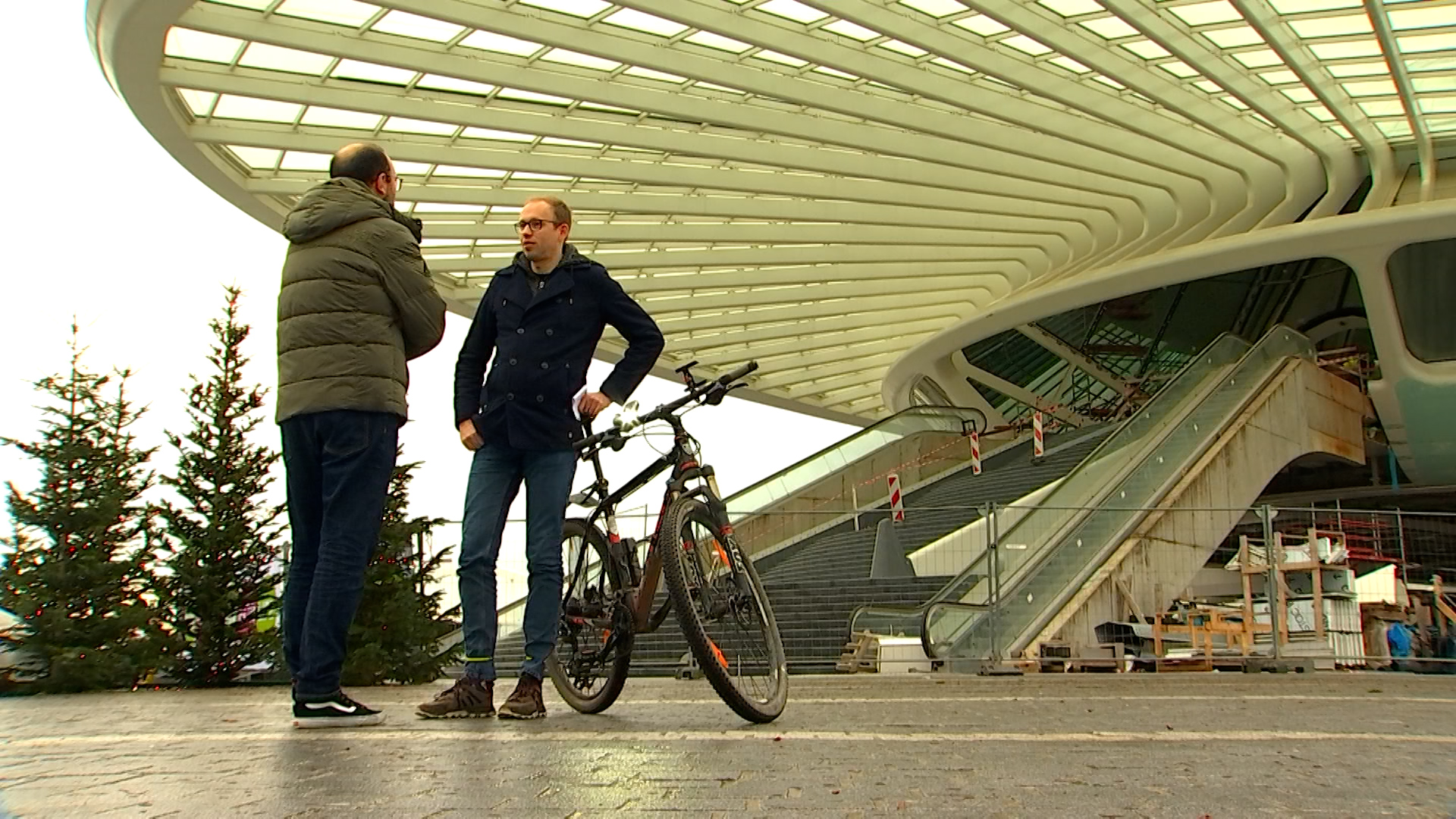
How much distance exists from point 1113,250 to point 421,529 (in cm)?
2103

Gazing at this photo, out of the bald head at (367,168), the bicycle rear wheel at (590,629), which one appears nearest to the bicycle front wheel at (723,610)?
the bicycle rear wheel at (590,629)

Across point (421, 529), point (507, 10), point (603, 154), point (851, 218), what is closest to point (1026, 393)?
point (851, 218)

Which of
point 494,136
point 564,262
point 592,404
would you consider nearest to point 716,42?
point 494,136

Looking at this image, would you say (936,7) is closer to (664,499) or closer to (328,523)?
(664,499)

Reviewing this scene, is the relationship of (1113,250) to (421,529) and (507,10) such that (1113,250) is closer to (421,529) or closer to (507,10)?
(507,10)

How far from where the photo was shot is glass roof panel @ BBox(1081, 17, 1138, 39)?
15.3 metres

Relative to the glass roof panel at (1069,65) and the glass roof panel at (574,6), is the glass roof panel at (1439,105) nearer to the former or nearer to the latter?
the glass roof panel at (1069,65)

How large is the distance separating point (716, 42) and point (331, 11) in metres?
4.38

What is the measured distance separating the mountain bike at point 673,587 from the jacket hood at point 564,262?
2.15 ft

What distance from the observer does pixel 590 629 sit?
567cm

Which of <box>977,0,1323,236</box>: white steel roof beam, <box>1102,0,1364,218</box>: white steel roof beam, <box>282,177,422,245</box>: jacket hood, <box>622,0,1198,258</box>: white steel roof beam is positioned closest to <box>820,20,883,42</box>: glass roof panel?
<box>622,0,1198,258</box>: white steel roof beam

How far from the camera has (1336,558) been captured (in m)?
14.6

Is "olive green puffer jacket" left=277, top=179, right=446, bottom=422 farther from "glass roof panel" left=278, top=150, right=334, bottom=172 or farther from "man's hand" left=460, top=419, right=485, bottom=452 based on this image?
"glass roof panel" left=278, top=150, right=334, bottom=172

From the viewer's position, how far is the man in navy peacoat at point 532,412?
530 cm
